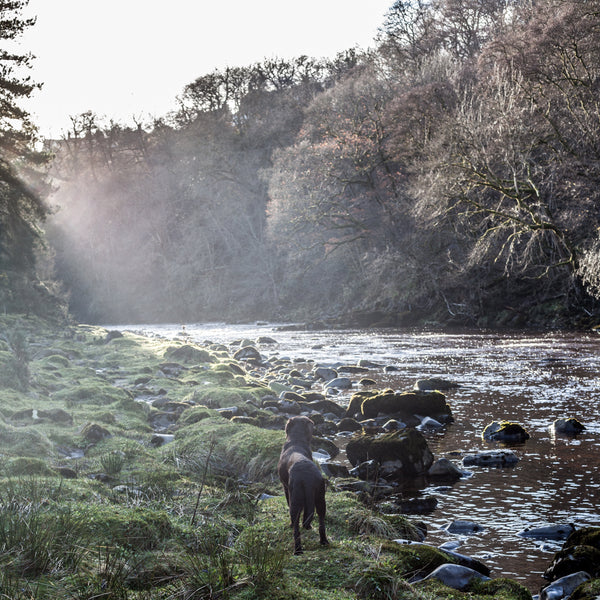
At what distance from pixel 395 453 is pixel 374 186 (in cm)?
2880

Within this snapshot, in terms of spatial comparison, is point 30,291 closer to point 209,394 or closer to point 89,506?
point 209,394

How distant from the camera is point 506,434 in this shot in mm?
9906

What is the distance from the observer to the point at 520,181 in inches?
901

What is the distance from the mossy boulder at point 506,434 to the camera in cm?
980

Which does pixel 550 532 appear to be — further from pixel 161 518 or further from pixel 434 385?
pixel 434 385

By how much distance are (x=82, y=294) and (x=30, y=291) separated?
108 ft

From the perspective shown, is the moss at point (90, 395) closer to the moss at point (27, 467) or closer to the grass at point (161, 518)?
the grass at point (161, 518)

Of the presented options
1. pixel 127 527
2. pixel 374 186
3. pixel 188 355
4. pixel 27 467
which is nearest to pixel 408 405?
pixel 27 467

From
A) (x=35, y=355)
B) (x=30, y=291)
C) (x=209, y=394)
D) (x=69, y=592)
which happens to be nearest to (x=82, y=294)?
(x=30, y=291)

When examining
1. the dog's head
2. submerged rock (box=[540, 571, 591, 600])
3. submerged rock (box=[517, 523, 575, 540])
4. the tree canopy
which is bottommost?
submerged rock (box=[517, 523, 575, 540])

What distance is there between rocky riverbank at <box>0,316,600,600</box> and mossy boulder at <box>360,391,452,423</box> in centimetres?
3

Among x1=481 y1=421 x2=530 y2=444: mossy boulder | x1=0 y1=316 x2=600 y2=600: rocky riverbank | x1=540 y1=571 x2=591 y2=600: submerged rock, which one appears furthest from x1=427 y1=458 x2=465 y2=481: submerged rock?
x1=540 y1=571 x2=591 y2=600: submerged rock

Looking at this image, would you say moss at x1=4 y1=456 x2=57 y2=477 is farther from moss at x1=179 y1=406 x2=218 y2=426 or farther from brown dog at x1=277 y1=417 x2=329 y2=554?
moss at x1=179 y1=406 x2=218 y2=426

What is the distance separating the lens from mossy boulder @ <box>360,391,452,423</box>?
38.8 feet
